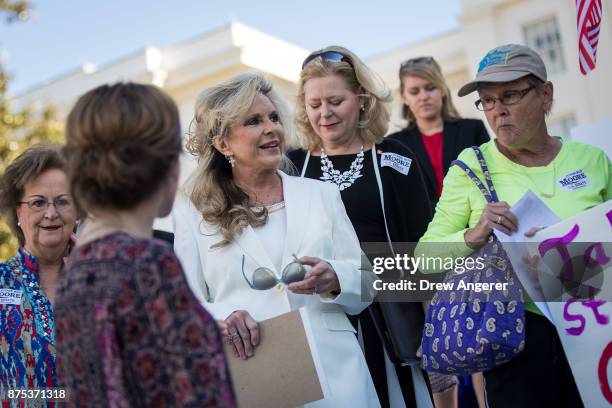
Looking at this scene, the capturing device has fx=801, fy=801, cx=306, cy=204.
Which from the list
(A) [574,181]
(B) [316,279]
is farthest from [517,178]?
(B) [316,279]

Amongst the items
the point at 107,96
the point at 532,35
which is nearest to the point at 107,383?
the point at 107,96

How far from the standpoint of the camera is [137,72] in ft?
110

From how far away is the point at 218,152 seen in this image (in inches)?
170

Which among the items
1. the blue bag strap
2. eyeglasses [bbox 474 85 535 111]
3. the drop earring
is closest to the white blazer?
the drop earring

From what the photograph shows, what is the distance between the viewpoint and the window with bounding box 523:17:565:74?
2648 cm

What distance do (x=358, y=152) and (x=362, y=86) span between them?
1.45ft

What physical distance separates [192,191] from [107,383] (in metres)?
1.99

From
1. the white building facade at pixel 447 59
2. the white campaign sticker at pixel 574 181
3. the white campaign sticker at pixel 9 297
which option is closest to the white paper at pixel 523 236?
the white campaign sticker at pixel 574 181

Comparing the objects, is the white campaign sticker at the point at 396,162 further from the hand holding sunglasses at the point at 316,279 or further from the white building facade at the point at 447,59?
the white building facade at the point at 447,59

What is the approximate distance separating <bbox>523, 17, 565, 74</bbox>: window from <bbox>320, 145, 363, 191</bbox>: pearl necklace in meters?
23.1

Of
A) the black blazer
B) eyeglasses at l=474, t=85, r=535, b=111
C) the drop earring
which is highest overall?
the black blazer

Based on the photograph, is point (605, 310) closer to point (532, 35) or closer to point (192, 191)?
point (192, 191)

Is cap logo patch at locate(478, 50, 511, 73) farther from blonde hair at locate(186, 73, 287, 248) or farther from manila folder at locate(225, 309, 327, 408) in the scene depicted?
manila folder at locate(225, 309, 327, 408)

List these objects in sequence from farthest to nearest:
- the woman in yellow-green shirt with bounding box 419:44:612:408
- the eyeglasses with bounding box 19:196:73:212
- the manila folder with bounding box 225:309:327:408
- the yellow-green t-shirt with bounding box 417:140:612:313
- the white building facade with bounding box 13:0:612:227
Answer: the white building facade with bounding box 13:0:612:227 → the eyeglasses with bounding box 19:196:73:212 → the yellow-green t-shirt with bounding box 417:140:612:313 → the woman in yellow-green shirt with bounding box 419:44:612:408 → the manila folder with bounding box 225:309:327:408
